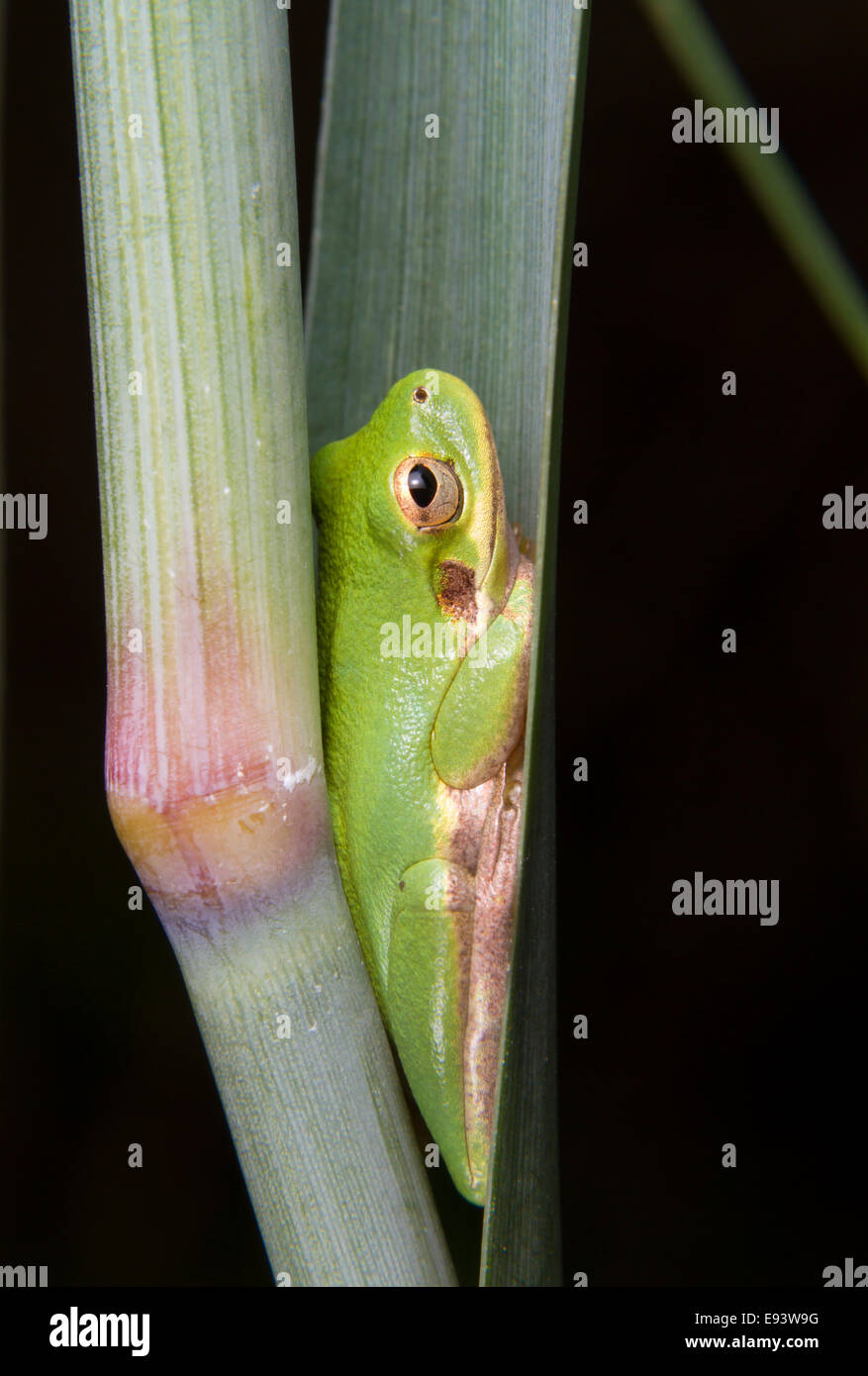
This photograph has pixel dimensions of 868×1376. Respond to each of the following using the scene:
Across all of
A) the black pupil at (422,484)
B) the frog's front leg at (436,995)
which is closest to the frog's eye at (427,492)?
the black pupil at (422,484)

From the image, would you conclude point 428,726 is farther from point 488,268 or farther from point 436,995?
point 488,268

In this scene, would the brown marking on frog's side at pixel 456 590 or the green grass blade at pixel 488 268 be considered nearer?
the green grass blade at pixel 488 268

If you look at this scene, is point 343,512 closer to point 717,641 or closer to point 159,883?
point 159,883

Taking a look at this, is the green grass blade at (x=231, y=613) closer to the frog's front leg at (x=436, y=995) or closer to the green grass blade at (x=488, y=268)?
the green grass blade at (x=488, y=268)

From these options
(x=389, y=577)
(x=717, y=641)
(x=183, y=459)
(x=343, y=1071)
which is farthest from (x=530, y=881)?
(x=717, y=641)

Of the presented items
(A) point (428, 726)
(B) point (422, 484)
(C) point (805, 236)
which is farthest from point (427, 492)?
(C) point (805, 236)

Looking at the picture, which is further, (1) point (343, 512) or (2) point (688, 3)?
(1) point (343, 512)

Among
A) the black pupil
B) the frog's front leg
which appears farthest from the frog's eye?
the frog's front leg

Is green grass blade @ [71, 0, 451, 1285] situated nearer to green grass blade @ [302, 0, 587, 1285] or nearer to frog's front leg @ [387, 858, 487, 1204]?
green grass blade @ [302, 0, 587, 1285]
